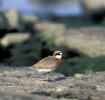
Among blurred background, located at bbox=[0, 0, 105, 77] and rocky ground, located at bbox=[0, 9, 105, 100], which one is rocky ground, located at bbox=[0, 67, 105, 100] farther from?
blurred background, located at bbox=[0, 0, 105, 77]

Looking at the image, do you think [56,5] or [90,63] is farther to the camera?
[56,5]

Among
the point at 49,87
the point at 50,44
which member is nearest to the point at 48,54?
the point at 50,44

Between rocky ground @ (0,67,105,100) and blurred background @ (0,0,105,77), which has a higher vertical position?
blurred background @ (0,0,105,77)

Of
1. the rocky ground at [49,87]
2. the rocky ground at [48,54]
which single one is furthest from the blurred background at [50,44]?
the rocky ground at [49,87]

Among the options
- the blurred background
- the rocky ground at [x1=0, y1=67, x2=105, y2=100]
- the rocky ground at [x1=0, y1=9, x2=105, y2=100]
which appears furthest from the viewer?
the blurred background

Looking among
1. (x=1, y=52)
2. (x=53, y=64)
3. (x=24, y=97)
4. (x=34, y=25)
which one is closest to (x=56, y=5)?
(x=34, y=25)

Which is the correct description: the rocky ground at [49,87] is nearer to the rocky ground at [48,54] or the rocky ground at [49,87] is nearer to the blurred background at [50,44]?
the rocky ground at [48,54]

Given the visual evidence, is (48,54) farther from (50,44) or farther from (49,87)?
(49,87)

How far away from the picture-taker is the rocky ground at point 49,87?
916cm

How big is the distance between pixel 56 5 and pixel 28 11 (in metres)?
6.47

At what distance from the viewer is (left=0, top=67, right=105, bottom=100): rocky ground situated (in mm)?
9164

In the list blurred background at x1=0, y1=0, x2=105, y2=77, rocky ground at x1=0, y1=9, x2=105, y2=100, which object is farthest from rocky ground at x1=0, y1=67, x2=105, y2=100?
blurred background at x1=0, y1=0, x2=105, y2=77

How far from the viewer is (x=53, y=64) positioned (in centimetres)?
1163

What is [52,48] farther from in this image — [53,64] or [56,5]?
[56,5]
